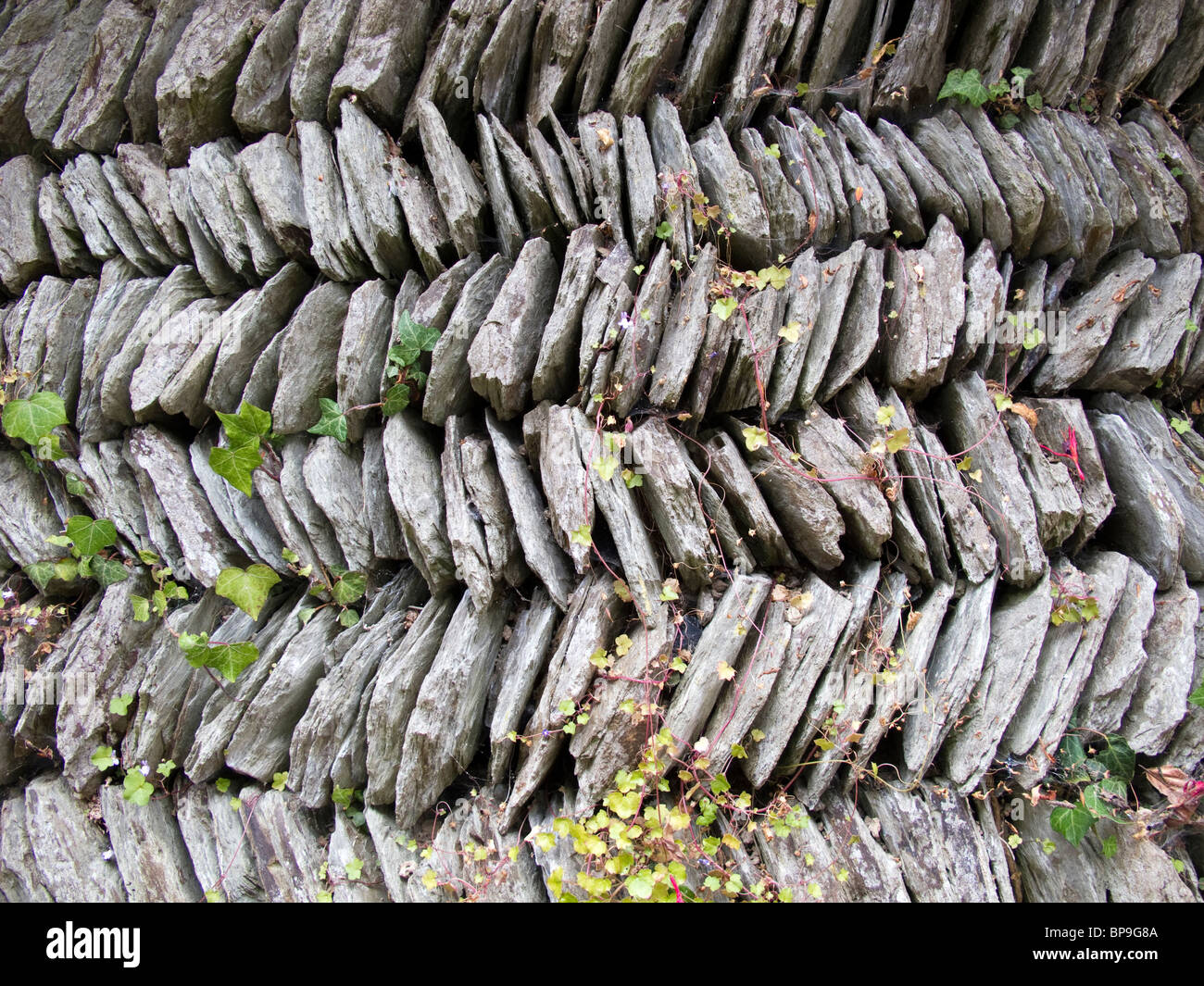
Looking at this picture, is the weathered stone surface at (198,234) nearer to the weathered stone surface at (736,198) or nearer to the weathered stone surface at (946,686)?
the weathered stone surface at (736,198)

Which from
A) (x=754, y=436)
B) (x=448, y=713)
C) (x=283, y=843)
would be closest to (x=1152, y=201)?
(x=754, y=436)

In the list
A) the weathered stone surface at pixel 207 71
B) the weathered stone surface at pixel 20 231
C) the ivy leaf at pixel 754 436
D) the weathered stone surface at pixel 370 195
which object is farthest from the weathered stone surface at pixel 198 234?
the ivy leaf at pixel 754 436

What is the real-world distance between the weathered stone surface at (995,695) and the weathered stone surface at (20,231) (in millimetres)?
5570

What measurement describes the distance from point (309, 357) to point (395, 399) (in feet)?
1.89

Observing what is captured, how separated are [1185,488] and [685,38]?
11.0ft

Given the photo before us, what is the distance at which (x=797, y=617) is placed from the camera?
3158 millimetres

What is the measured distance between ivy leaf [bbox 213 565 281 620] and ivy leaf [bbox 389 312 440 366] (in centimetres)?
126

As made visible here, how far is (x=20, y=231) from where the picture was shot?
14.1ft

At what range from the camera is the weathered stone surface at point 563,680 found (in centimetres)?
310

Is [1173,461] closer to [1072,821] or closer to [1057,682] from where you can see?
[1057,682]

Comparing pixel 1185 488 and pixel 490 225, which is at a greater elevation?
pixel 490 225

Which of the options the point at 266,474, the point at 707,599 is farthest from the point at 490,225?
the point at 707,599
